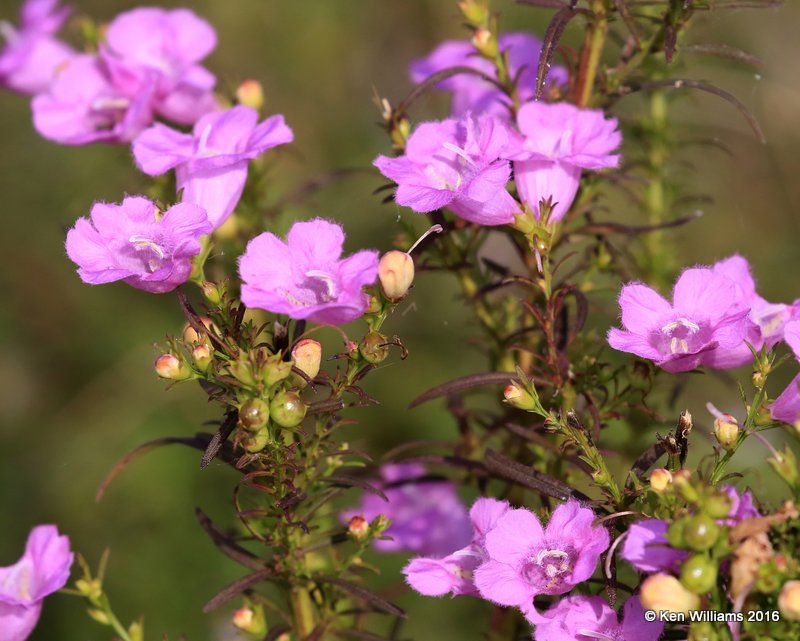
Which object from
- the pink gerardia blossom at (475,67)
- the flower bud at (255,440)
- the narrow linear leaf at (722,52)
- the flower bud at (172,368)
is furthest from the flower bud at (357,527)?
the narrow linear leaf at (722,52)

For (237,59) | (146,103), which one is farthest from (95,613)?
(237,59)

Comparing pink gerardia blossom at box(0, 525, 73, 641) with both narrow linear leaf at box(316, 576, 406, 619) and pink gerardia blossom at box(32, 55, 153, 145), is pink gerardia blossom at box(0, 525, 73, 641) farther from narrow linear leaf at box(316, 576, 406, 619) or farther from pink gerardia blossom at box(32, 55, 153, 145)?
pink gerardia blossom at box(32, 55, 153, 145)

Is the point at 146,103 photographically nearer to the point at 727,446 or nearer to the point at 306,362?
the point at 306,362

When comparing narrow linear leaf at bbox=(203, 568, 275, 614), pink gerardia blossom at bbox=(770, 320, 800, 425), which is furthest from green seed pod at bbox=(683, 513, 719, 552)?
narrow linear leaf at bbox=(203, 568, 275, 614)

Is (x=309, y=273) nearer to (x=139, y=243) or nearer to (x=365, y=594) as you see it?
(x=139, y=243)

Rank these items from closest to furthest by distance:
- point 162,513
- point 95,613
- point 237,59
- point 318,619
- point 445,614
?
point 95,613, point 318,619, point 445,614, point 162,513, point 237,59

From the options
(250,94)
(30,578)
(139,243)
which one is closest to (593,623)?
(139,243)
